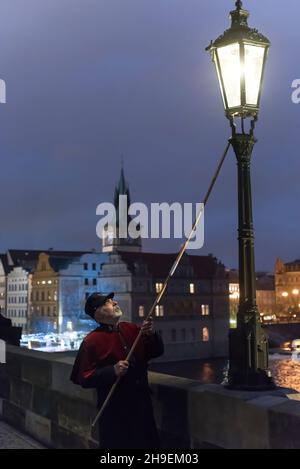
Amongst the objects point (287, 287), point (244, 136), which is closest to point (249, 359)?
point (244, 136)

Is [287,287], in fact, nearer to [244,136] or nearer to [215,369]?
[215,369]

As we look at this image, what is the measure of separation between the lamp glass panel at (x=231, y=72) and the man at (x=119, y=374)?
6.93ft

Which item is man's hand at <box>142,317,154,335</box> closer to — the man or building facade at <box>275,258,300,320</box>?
the man

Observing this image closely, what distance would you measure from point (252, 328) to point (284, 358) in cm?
6937

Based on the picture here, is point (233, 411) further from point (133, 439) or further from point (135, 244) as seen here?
point (135, 244)

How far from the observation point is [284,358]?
71.3 metres

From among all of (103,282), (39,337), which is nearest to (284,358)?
(103,282)

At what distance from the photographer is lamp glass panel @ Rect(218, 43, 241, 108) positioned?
17.5 ft

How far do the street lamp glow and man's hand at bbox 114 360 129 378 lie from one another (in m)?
2.44

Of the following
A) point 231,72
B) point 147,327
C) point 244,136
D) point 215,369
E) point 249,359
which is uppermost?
point 231,72

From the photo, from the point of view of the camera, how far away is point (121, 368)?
4316mm

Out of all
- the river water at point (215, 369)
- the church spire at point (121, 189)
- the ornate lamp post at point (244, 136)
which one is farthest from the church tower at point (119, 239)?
the ornate lamp post at point (244, 136)

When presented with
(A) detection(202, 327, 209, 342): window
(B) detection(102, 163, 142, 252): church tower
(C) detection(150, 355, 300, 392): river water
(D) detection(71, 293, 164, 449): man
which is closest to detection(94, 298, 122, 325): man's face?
(D) detection(71, 293, 164, 449): man

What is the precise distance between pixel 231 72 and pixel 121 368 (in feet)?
9.01
